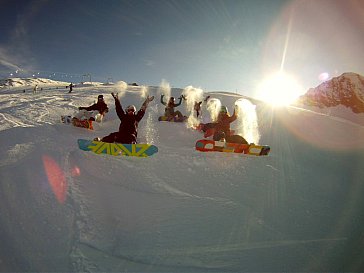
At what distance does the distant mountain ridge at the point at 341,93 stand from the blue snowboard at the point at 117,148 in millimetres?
162487

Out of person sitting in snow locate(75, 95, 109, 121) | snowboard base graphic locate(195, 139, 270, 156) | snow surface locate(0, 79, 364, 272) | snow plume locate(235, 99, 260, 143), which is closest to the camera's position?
snow surface locate(0, 79, 364, 272)

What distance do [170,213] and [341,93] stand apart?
634 ft

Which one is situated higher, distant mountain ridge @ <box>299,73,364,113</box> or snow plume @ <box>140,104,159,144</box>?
distant mountain ridge @ <box>299,73,364,113</box>

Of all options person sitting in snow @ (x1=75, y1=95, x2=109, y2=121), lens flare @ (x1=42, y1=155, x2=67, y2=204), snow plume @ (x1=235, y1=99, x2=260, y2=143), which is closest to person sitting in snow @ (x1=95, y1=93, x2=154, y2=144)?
lens flare @ (x1=42, y1=155, x2=67, y2=204)

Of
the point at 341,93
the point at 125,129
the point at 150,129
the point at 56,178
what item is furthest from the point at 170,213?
the point at 341,93

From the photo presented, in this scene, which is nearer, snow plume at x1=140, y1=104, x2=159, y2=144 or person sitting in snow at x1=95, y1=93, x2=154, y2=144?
person sitting in snow at x1=95, y1=93, x2=154, y2=144

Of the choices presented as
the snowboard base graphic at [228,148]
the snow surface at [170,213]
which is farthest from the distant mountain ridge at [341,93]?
the snow surface at [170,213]

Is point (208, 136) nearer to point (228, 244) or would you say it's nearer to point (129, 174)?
point (129, 174)

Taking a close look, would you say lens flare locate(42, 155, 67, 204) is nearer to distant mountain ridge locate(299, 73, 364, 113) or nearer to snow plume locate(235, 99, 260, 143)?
snow plume locate(235, 99, 260, 143)

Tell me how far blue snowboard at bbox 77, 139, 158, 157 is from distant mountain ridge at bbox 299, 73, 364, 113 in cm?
16249

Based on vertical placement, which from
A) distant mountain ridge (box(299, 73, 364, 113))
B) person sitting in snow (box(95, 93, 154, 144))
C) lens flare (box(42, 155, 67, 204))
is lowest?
lens flare (box(42, 155, 67, 204))

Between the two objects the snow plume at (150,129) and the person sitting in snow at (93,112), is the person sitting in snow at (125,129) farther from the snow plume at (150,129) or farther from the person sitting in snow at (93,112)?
the person sitting in snow at (93,112)

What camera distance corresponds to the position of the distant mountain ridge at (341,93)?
14900 cm

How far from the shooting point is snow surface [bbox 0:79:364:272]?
2955mm
